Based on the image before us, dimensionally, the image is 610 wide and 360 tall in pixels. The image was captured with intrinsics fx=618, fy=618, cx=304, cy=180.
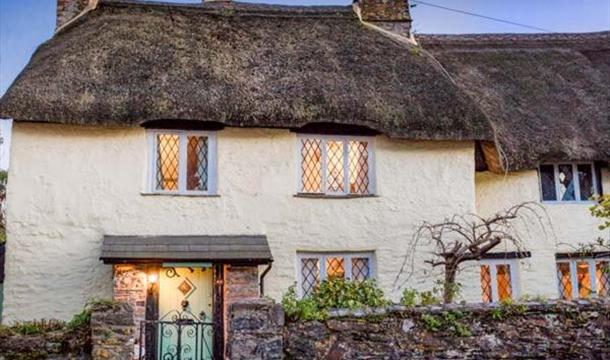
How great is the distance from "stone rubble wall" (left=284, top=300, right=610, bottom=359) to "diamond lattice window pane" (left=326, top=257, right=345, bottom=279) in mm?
4763

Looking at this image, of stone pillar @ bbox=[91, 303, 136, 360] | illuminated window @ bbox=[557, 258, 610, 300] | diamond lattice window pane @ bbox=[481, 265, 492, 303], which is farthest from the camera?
illuminated window @ bbox=[557, 258, 610, 300]

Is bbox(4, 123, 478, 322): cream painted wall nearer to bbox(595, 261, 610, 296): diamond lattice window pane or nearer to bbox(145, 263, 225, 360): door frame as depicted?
bbox(145, 263, 225, 360): door frame

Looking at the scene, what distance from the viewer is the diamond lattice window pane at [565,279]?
14.1m

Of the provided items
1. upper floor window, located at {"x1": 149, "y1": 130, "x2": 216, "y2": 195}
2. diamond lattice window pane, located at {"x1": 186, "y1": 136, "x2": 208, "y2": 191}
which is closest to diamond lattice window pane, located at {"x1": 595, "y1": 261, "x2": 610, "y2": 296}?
upper floor window, located at {"x1": 149, "y1": 130, "x2": 216, "y2": 195}

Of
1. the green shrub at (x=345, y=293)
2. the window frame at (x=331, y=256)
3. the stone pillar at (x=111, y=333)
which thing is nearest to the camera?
the stone pillar at (x=111, y=333)

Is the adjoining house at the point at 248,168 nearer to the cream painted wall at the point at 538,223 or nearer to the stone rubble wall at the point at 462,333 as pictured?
the cream painted wall at the point at 538,223

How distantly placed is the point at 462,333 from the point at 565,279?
7.76 m

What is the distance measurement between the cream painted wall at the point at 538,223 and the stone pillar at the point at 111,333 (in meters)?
9.07

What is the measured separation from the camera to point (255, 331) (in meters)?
7.12

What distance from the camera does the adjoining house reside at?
440 inches

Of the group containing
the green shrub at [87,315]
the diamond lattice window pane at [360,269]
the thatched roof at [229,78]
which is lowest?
the green shrub at [87,315]

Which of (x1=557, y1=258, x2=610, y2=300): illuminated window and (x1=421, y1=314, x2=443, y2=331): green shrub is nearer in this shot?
(x1=421, y1=314, x2=443, y2=331): green shrub

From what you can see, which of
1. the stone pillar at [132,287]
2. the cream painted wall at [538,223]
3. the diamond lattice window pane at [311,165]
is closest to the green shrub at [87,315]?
the stone pillar at [132,287]

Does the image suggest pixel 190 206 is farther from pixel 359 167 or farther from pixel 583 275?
pixel 583 275
